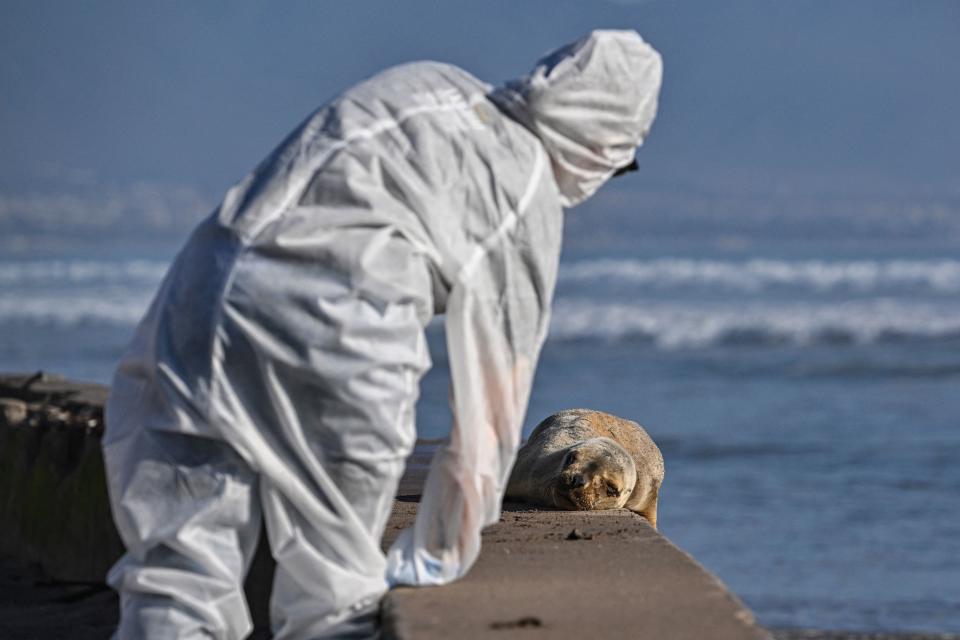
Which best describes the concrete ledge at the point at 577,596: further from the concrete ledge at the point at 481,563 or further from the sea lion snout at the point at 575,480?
the sea lion snout at the point at 575,480

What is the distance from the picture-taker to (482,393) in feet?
12.4

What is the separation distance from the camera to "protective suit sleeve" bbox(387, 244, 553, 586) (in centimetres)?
371

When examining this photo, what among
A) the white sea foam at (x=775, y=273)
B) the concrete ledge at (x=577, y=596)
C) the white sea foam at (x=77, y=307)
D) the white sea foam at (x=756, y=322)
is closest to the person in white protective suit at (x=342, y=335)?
the concrete ledge at (x=577, y=596)

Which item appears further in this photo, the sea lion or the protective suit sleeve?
the sea lion

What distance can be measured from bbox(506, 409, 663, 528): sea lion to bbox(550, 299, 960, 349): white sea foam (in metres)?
17.7

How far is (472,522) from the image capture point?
12.8ft

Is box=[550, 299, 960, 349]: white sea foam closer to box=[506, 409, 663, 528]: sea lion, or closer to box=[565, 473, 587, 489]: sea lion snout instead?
box=[506, 409, 663, 528]: sea lion

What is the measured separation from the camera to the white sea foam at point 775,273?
32.9 meters

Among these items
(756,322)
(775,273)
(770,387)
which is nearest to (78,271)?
(775,273)

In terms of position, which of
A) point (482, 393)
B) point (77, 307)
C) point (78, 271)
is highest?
point (482, 393)

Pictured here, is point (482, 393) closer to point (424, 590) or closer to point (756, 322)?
point (424, 590)

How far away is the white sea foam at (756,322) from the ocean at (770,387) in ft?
0.22

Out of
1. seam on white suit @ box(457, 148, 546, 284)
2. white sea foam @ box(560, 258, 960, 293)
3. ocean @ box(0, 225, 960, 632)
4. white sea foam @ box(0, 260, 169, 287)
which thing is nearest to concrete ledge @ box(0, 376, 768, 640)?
seam on white suit @ box(457, 148, 546, 284)

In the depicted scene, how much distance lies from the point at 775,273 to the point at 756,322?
952 cm
